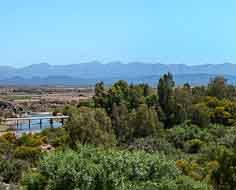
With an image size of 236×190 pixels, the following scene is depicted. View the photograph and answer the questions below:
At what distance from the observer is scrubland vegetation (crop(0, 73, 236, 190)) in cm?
1975

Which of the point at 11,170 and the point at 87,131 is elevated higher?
the point at 87,131

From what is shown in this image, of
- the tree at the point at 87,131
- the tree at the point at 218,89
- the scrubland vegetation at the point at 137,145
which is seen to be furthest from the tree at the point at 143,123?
the tree at the point at 218,89

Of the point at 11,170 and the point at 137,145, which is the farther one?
the point at 137,145

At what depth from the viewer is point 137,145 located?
134 ft

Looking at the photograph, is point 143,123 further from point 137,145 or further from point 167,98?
point 167,98

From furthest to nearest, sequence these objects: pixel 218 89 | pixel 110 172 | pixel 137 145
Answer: pixel 218 89 → pixel 137 145 → pixel 110 172

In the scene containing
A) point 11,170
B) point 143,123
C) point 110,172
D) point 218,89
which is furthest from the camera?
point 218,89

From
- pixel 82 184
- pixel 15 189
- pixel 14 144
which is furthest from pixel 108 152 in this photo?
pixel 14 144

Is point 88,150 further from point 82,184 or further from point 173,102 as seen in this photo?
point 173,102

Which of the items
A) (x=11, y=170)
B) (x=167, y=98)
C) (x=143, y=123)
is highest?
(x=167, y=98)

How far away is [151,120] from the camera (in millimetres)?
47594

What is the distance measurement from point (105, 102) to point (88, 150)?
108ft

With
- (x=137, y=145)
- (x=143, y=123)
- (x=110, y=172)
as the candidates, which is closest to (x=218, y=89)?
(x=143, y=123)

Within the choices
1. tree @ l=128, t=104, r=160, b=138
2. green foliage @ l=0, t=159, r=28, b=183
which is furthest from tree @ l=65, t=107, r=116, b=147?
tree @ l=128, t=104, r=160, b=138
